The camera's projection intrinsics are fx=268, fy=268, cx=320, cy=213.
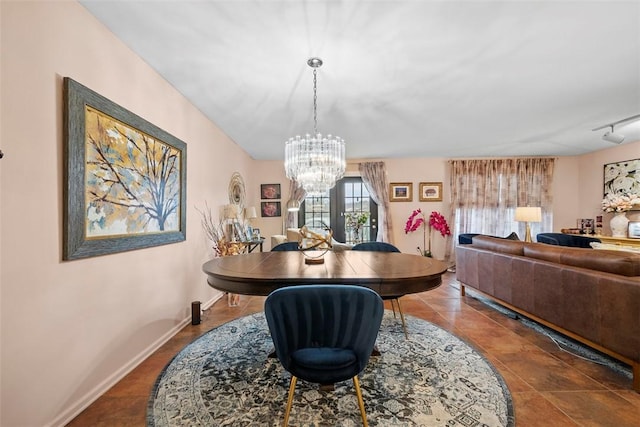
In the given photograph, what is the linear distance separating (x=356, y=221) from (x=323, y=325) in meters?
4.87

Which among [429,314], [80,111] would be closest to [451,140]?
[429,314]

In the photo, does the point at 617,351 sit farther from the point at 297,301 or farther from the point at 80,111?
the point at 80,111

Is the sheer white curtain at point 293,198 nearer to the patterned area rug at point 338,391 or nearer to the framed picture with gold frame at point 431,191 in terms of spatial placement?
the framed picture with gold frame at point 431,191

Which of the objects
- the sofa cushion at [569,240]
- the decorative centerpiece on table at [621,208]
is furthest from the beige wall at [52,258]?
the decorative centerpiece on table at [621,208]

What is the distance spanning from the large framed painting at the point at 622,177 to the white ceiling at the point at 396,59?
48.0 inches

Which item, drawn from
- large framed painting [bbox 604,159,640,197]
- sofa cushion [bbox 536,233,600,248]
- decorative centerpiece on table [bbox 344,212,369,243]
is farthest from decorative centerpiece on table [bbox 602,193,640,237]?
decorative centerpiece on table [bbox 344,212,369,243]

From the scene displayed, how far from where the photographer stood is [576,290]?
2180mm

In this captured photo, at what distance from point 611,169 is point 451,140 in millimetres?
3247

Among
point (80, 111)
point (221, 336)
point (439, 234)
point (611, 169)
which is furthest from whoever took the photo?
point (439, 234)

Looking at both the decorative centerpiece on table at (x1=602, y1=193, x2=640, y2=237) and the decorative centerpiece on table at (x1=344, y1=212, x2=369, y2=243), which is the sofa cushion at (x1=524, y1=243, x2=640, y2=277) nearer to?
the decorative centerpiece on table at (x1=602, y1=193, x2=640, y2=237)

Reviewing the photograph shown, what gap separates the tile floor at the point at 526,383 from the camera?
5.03 ft

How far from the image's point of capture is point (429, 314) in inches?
124

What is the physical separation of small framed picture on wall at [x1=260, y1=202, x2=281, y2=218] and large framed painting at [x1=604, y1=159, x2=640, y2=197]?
21.3 ft

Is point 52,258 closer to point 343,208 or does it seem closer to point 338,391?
point 338,391
